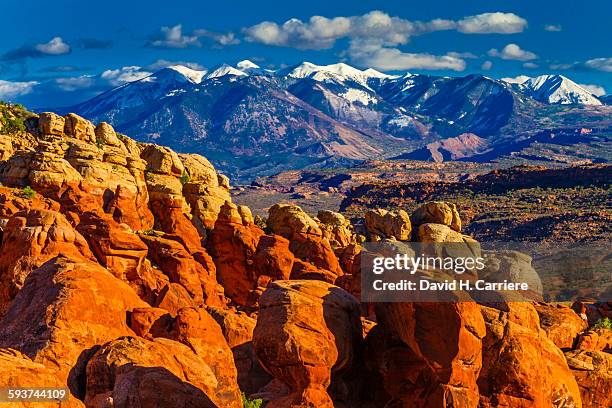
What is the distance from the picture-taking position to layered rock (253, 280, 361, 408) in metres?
30.9

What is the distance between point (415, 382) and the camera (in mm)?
33375

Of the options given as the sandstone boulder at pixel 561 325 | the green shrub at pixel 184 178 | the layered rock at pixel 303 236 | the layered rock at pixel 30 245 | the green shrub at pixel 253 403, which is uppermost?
the green shrub at pixel 184 178

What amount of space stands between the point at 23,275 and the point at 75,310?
10.6 m

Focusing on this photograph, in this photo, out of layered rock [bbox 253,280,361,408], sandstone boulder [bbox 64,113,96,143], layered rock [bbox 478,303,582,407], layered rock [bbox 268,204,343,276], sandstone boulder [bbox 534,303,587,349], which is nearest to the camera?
layered rock [bbox 253,280,361,408]

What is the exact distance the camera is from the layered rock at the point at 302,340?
3089 centimetres

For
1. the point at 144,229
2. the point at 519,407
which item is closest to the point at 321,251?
the point at 144,229

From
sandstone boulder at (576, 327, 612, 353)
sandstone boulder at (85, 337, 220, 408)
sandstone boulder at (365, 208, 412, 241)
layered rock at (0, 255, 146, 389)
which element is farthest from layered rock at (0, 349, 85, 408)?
sandstone boulder at (365, 208, 412, 241)

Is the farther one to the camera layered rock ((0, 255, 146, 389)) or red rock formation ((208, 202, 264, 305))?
red rock formation ((208, 202, 264, 305))

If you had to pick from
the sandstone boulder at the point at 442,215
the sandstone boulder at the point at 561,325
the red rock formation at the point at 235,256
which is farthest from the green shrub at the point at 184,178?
the sandstone boulder at the point at 561,325

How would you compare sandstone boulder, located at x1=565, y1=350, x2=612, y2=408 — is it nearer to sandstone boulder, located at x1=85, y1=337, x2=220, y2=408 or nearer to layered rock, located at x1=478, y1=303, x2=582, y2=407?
layered rock, located at x1=478, y1=303, x2=582, y2=407

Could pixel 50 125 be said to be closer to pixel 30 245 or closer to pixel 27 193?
pixel 27 193

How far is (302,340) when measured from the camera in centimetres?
3114

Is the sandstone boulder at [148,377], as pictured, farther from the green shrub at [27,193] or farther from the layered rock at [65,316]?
the green shrub at [27,193]

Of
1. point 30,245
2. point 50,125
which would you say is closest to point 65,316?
point 30,245
